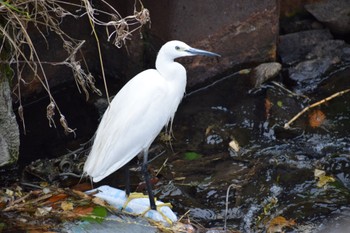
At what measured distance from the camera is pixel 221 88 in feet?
19.7

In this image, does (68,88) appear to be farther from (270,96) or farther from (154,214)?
(154,214)

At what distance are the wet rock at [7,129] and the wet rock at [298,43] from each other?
114 inches

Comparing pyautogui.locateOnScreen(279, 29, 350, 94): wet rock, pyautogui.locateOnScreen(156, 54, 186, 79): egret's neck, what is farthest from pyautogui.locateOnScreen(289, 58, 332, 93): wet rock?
pyautogui.locateOnScreen(156, 54, 186, 79): egret's neck

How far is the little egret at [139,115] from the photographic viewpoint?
411 cm

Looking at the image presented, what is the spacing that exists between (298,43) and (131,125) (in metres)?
2.74

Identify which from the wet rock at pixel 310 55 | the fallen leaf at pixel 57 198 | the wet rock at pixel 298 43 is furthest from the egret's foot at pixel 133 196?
the wet rock at pixel 298 43

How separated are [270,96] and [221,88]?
1.57ft

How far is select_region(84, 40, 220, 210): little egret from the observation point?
4.11 metres

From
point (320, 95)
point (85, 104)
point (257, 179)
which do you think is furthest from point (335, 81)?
point (85, 104)

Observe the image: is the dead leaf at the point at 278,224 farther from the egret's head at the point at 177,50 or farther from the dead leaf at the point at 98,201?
the egret's head at the point at 177,50

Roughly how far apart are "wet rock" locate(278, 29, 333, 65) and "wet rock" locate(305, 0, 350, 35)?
0.09 m

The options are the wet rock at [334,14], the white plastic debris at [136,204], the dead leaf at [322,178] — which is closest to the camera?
the white plastic debris at [136,204]

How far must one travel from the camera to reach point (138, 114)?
4.13 meters

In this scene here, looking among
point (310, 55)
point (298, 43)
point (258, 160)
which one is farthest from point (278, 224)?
point (298, 43)
